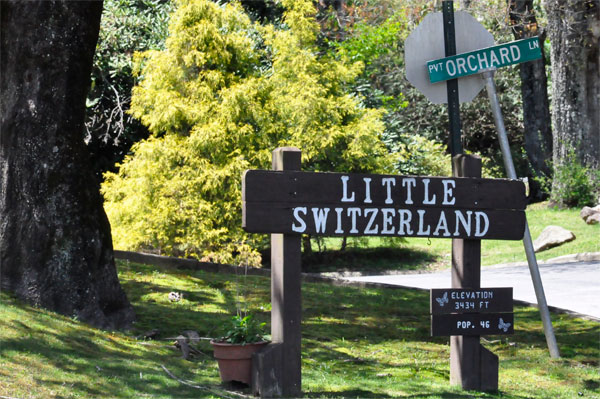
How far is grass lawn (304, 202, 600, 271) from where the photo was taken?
20859mm

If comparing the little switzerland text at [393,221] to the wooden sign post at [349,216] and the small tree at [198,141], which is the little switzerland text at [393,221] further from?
the small tree at [198,141]

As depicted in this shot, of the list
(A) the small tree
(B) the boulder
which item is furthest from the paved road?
Result: (A) the small tree

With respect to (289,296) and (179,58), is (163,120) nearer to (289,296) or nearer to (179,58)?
(179,58)

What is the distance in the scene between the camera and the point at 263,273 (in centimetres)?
1451

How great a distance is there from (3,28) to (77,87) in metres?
1.05

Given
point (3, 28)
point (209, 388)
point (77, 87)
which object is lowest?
point (209, 388)

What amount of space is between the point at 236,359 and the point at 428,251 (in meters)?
17.4

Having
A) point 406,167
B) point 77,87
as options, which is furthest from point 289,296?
point 406,167

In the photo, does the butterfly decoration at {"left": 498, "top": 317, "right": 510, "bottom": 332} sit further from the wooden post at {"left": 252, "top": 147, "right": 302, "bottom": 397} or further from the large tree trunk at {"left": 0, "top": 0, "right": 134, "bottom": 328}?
the large tree trunk at {"left": 0, "top": 0, "right": 134, "bottom": 328}

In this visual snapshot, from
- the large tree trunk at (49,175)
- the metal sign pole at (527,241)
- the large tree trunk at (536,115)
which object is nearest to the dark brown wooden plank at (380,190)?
the metal sign pole at (527,241)

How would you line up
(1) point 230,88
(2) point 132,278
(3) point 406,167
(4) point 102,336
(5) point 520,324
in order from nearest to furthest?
(4) point 102,336, (5) point 520,324, (2) point 132,278, (1) point 230,88, (3) point 406,167

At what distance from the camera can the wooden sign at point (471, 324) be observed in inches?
293

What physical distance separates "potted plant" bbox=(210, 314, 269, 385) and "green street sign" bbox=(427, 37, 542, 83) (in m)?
3.14

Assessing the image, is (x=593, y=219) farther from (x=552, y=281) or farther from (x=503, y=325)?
(x=503, y=325)
